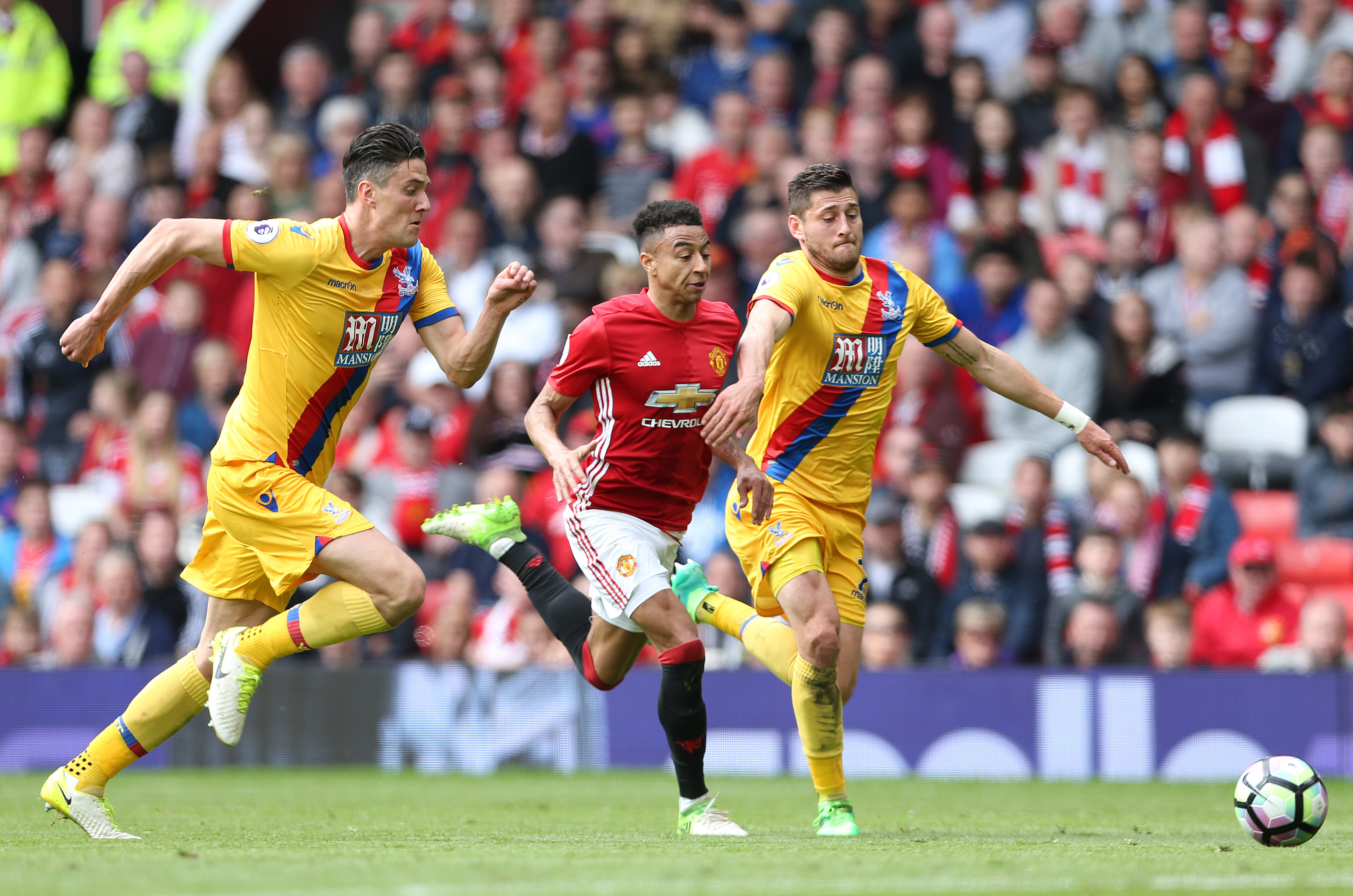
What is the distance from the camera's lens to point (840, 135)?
51.9ft

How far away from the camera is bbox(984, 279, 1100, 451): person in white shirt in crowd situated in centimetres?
1359

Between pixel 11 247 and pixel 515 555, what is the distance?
412 inches

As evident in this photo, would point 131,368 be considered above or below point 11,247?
below

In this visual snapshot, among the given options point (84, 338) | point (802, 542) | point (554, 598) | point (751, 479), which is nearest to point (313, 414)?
point (84, 338)

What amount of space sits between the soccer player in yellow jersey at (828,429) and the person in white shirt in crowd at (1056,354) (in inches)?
210

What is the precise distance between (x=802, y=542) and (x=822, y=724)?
84 cm

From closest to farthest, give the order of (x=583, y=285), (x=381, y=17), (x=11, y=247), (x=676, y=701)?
(x=676, y=701)
(x=583, y=285)
(x=11, y=247)
(x=381, y=17)

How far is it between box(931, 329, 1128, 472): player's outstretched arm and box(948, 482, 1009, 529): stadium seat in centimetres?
498

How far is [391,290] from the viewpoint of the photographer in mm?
7848

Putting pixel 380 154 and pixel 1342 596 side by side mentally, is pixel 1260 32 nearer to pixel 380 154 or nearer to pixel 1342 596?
pixel 1342 596

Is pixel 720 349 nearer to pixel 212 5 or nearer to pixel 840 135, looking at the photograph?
pixel 840 135

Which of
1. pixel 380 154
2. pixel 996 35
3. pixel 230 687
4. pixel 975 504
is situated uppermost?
pixel 996 35

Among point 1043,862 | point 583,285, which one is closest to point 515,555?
point 1043,862

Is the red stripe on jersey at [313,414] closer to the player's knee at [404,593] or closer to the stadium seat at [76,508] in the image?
the player's knee at [404,593]
